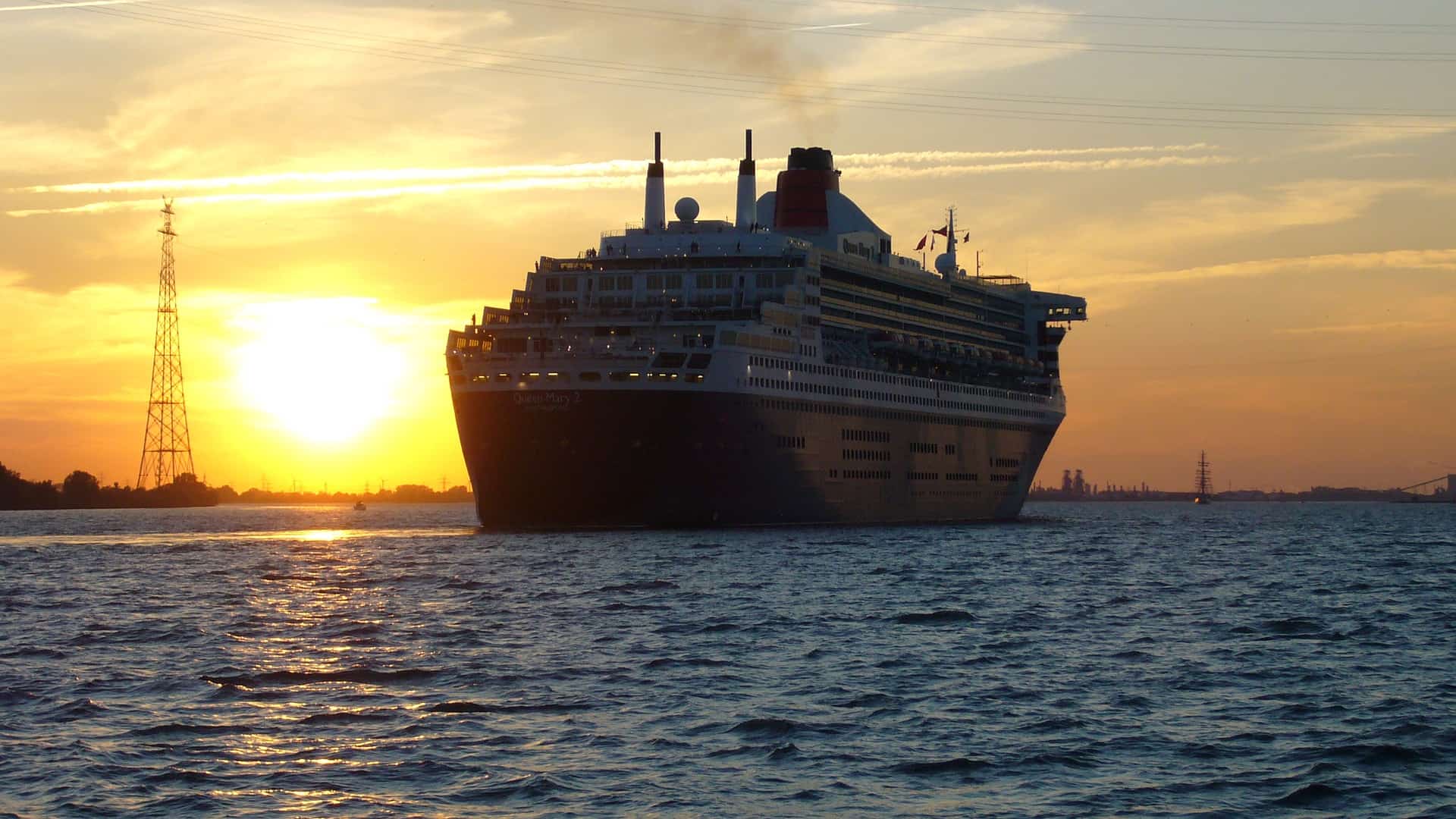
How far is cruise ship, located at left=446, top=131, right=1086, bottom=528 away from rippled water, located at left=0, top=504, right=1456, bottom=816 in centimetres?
2440

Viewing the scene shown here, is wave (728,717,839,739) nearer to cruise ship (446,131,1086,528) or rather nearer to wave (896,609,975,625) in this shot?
wave (896,609,975,625)

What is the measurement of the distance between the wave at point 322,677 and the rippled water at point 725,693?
0.37 ft

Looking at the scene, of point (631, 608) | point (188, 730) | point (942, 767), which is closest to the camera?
point (942, 767)

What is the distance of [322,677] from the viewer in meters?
34.5

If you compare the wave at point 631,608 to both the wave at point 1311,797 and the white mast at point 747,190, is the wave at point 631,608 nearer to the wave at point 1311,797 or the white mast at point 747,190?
the wave at point 1311,797

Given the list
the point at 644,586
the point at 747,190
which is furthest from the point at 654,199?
the point at 644,586

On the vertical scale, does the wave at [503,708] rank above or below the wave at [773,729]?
above

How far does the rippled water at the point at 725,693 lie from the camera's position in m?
23.7

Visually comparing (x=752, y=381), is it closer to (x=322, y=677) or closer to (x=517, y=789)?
(x=322, y=677)

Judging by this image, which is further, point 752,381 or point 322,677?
point 752,381

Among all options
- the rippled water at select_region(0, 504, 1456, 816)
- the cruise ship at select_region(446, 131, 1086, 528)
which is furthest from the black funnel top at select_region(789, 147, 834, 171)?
the rippled water at select_region(0, 504, 1456, 816)

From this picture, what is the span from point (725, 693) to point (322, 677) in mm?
8481

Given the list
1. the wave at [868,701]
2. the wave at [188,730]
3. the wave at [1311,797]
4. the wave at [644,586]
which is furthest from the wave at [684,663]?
the wave at [644,586]

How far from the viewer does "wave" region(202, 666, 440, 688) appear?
33781mm
